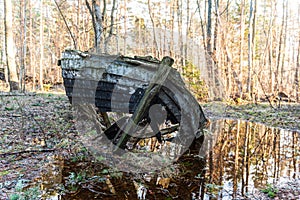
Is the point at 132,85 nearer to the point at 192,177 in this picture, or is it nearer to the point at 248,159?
the point at 192,177

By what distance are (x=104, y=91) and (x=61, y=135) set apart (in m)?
1.96

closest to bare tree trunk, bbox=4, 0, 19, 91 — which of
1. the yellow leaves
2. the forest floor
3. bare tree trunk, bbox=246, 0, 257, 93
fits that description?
the forest floor

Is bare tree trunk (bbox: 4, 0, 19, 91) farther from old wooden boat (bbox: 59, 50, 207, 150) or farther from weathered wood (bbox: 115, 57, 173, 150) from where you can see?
weathered wood (bbox: 115, 57, 173, 150)

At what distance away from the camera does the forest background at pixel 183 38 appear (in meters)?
11.7

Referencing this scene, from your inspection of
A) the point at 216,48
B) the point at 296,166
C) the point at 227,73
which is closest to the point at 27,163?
the point at 296,166

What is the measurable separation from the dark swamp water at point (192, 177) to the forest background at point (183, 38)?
4.42 m

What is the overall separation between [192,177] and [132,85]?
1.74 m

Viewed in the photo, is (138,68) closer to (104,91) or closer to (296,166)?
(104,91)

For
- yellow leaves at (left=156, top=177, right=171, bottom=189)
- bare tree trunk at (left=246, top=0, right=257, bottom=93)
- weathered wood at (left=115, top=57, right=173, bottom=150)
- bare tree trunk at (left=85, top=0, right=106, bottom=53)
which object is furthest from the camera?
bare tree trunk at (left=246, top=0, right=257, bottom=93)

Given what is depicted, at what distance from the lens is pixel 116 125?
16.2 feet

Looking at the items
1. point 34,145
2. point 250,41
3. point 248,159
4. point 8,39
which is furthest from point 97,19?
point 250,41

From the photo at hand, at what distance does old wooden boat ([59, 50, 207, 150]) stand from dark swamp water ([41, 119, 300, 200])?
83cm

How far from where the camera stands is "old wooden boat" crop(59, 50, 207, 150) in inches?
161

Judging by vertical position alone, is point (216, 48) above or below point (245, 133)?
above
